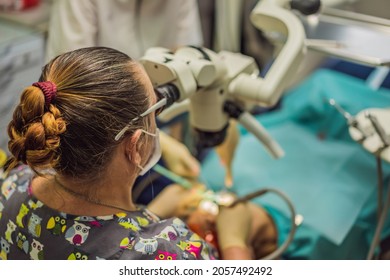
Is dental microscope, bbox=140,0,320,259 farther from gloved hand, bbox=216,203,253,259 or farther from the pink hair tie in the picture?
the pink hair tie

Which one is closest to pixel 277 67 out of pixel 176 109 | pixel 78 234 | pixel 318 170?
pixel 176 109

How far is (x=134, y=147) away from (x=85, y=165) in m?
0.08

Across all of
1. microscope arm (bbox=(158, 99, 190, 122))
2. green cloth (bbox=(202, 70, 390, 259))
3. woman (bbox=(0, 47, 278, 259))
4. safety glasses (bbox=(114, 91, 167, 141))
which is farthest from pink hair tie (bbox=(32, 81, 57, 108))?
green cloth (bbox=(202, 70, 390, 259))

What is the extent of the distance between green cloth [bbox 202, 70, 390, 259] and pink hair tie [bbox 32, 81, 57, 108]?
75 cm

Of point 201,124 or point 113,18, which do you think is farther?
point 113,18

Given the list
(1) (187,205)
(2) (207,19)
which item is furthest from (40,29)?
(1) (187,205)

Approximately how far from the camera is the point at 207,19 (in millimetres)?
1752

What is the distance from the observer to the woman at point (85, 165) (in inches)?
28.5

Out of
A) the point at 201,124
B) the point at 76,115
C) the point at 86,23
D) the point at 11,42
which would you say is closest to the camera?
the point at 76,115

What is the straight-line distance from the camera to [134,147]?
A: 2.59 ft

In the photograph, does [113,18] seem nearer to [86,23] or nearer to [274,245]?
[86,23]

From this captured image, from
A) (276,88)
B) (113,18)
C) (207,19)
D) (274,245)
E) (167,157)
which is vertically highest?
(276,88)

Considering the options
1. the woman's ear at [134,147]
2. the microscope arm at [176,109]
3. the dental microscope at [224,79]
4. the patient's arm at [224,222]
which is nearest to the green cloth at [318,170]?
the patient's arm at [224,222]
